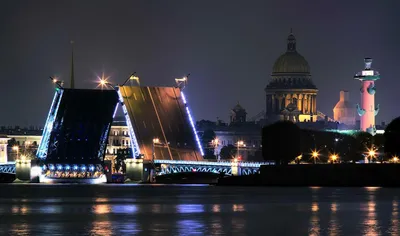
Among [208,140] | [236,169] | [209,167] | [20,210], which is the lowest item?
[20,210]

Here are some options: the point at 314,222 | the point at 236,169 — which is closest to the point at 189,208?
the point at 314,222

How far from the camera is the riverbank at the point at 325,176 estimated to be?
85688mm

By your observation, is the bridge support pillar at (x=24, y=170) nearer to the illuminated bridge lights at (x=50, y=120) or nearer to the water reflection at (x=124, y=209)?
the illuminated bridge lights at (x=50, y=120)

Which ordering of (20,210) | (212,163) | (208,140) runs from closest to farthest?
(20,210)
(212,163)
(208,140)

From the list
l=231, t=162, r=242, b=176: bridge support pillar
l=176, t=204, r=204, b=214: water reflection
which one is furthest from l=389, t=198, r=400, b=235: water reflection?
l=231, t=162, r=242, b=176: bridge support pillar

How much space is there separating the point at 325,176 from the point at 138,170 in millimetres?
27850

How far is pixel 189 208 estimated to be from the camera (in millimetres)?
52656

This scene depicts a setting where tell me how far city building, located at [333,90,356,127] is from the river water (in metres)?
127

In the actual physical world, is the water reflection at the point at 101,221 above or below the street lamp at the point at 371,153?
below

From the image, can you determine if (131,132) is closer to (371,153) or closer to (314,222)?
(371,153)

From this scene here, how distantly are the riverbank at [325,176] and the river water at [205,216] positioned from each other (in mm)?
22464

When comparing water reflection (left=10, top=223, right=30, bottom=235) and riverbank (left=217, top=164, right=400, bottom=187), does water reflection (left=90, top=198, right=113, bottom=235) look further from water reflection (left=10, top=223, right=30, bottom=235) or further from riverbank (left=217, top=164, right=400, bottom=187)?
riverbank (left=217, top=164, right=400, bottom=187)

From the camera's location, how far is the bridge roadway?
109750 millimetres

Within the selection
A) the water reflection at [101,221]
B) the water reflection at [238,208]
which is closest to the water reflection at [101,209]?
the water reflection at [101,221]
